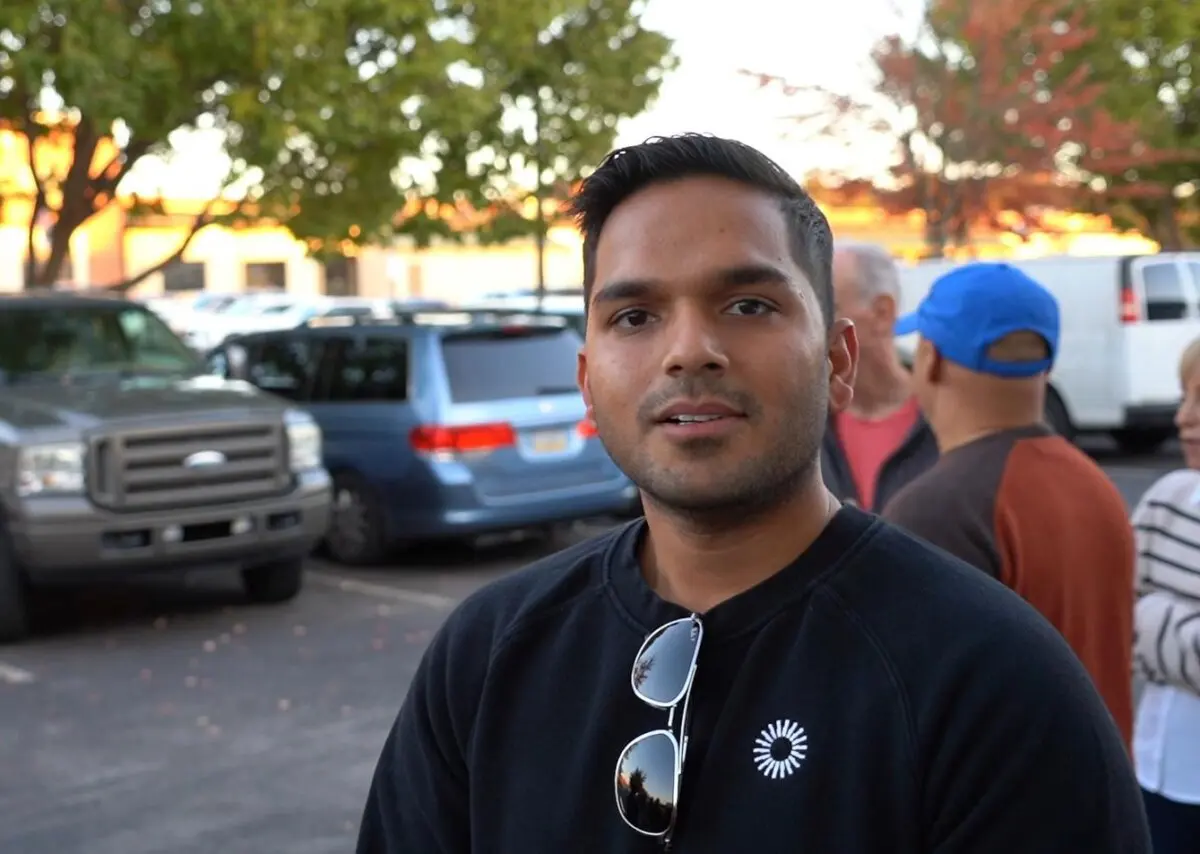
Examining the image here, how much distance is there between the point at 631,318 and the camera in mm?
1744

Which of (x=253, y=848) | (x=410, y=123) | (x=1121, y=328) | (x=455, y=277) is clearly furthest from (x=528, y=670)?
(x=455, y=277)

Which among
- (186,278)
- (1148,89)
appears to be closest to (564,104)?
(1148,89)

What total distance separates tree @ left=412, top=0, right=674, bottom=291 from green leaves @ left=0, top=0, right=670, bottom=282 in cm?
3

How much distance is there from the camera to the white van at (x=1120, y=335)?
16.2m

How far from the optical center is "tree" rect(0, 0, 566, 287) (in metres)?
12.3

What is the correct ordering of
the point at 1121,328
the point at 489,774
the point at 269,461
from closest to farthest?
the point at 489,774 < the point at 269,461 < the point at 1121,328

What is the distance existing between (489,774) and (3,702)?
636 cm

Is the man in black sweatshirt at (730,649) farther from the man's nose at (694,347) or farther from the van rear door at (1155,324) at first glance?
the van rear door at (1155,324)

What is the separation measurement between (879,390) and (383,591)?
6347mm

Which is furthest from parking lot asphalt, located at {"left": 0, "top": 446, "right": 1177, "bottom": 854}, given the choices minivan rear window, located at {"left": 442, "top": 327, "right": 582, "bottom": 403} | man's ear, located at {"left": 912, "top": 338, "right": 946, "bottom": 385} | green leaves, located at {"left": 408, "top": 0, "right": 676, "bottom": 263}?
green leaves, located at {"left": 408, "top": 0, "right": 676, "bottom": 263}

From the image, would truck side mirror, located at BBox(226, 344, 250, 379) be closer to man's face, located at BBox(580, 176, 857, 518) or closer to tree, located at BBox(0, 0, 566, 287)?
tree, located at BBox(0, 0, 566, 287)

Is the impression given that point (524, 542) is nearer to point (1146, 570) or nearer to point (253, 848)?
point (253, 848)

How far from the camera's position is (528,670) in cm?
174

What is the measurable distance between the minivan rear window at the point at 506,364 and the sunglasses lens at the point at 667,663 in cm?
912
